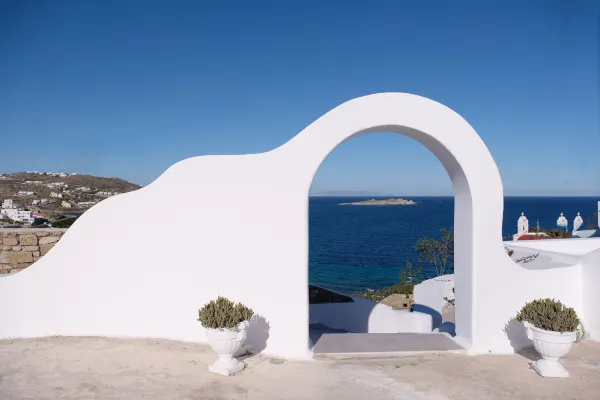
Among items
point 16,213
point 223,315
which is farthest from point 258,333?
point 16,213

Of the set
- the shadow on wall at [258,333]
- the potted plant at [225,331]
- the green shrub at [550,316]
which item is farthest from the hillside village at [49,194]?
the green shrub at [550,316]

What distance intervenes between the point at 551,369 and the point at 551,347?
342mm

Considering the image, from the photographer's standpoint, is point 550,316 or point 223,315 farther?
point 550,316

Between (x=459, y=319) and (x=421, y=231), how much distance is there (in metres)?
65.9

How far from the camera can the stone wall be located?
27.1ft

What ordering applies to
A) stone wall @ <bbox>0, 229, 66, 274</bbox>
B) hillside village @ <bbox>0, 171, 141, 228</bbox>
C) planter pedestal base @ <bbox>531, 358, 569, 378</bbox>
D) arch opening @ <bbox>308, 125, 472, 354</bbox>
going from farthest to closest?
hillside village @ <bbox>0, 171, 141, 228</bbox>, stone wall @ <bbox>0, 229, 66, 274</bbox>, arch opening @ <bbox>308, 125, 472, 354</bbox>, planter pedestal base @ <bbox>531, 358, 569, 378</bbox>

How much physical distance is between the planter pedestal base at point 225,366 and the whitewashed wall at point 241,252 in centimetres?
71

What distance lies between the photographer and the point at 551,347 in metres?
5.75

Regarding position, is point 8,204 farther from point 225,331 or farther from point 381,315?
point 381,315

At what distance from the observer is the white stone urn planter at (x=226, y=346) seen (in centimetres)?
562

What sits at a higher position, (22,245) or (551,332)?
(22,245)

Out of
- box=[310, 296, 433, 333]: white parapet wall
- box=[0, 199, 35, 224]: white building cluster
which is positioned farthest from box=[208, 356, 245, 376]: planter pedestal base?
box=[0, 199, 35, 224]: white building cluster

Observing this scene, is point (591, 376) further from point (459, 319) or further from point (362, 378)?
point (362, 378)

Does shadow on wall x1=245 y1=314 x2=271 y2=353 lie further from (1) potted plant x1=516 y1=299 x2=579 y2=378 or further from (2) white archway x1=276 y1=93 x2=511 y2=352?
(1) potted plant x1=516 y1=299 x2=579 y2=378
